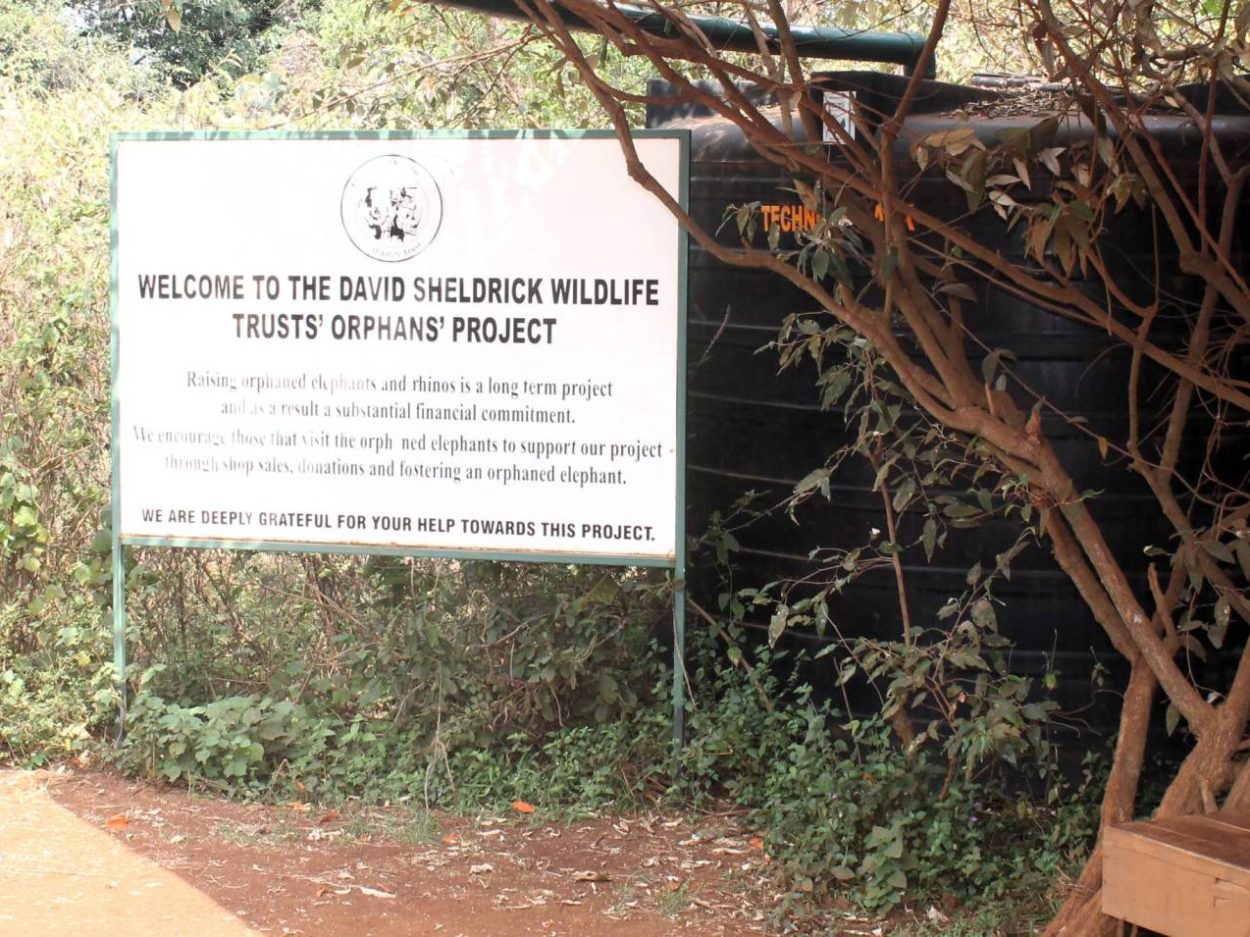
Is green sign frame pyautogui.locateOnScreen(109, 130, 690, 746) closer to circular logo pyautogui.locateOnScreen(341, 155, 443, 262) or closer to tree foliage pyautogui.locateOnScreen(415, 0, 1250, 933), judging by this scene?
circular logo pyautogui.locateOnScreen(341, 155, 443, 262)

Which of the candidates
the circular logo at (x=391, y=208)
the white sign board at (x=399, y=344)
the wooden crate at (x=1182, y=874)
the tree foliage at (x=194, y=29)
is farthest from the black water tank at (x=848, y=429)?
the tree foliage at (x=194, y=29)

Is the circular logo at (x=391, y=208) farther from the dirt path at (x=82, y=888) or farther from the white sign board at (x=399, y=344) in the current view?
the dirt path at (x=82, y=888)

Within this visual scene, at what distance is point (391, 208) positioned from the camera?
5.17 m

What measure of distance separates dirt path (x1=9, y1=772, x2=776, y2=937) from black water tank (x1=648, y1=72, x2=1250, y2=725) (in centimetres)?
104

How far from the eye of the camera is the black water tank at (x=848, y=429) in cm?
486

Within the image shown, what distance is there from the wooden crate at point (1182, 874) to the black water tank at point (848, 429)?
5.30ft

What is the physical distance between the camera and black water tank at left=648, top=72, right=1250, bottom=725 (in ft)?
15.9

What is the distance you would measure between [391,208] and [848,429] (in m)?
1.77

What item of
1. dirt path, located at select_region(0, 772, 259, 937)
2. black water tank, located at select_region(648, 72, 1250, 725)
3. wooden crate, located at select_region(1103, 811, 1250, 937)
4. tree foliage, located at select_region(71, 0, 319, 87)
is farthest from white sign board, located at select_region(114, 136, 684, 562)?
tree foliage, located at select_region(71, 0, 319, 87)

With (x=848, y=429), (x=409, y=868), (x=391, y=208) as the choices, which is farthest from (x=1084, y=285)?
(x=409, y=868)

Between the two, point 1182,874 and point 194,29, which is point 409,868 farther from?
point 194,29

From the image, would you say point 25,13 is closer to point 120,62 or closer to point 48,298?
point 120,62

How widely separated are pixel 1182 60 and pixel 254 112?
716cm

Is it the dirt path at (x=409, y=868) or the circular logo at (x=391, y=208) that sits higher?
the circular logo at (x=391, y=208)
